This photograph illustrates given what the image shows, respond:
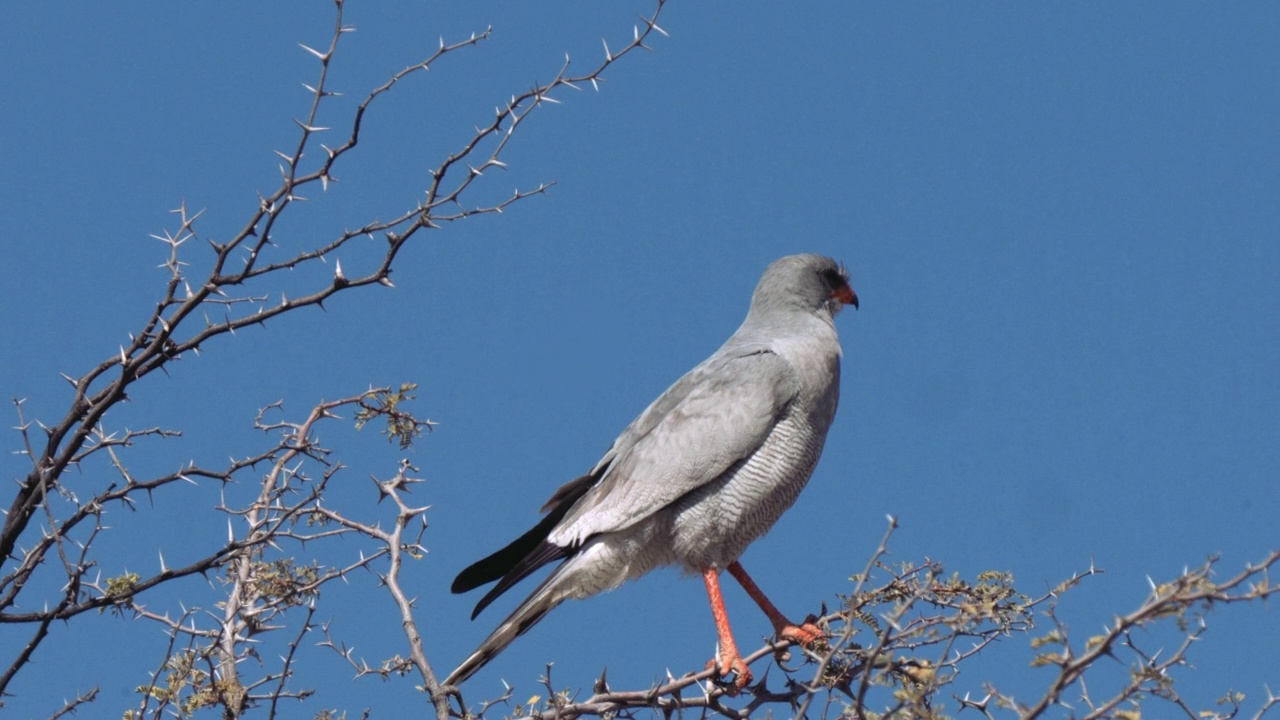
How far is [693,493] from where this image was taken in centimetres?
584

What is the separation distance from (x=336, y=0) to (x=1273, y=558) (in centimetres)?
277

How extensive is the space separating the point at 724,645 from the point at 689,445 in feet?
2.67

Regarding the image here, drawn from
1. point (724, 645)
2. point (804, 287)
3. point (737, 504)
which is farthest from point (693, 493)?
point (804, 287)

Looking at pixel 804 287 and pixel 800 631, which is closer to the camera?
pixel 800 631

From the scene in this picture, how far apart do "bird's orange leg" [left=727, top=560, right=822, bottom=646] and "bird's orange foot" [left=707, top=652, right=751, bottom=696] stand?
8.5 inches

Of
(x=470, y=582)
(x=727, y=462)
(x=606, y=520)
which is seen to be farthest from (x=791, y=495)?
(x=470, y=582)

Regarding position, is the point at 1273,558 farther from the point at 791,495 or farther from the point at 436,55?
the point at 791,495

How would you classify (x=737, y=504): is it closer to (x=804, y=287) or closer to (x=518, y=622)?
(x=518, y=622)

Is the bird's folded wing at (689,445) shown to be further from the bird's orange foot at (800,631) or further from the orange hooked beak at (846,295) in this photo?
the orange hooked beak at (846,295)

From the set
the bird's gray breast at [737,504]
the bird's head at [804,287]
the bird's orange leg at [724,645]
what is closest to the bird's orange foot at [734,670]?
the bird's orange leg at [724,645]

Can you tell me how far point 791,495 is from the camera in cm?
598

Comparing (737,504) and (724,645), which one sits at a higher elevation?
(737,504)

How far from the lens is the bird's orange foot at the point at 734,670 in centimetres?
526

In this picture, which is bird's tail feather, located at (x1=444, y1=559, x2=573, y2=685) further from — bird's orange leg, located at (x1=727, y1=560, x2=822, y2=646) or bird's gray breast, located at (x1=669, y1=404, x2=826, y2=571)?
bird's orange leg, located at (x1=727, y1=560, x2=822, y2=646)
